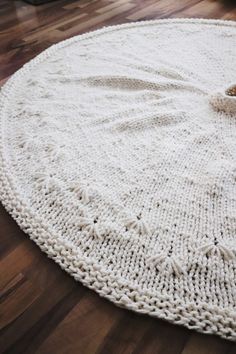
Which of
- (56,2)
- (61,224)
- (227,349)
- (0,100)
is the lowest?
(227,349)

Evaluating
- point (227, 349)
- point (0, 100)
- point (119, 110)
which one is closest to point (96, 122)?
point (119, 110)

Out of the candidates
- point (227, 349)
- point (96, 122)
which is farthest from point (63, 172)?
point (227, 349)

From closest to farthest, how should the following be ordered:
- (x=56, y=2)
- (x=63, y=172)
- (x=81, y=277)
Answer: (x=81, y=277), (x=63, y=172), (x=56, y=2)

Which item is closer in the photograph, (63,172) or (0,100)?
(63,172)

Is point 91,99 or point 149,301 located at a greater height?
point 91,99

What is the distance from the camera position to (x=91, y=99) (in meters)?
1.29

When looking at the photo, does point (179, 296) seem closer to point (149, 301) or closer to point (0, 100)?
point (149, 301)

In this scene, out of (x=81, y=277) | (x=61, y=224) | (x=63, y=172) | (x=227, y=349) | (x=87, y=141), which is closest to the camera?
(x=227, y=349)

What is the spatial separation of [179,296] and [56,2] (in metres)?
2.21

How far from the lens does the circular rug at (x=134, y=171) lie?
0.73 meters

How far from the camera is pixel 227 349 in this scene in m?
0.64

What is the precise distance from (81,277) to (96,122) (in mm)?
607

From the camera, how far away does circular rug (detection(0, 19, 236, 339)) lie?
0.73 metres

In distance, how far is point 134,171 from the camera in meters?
0.99
